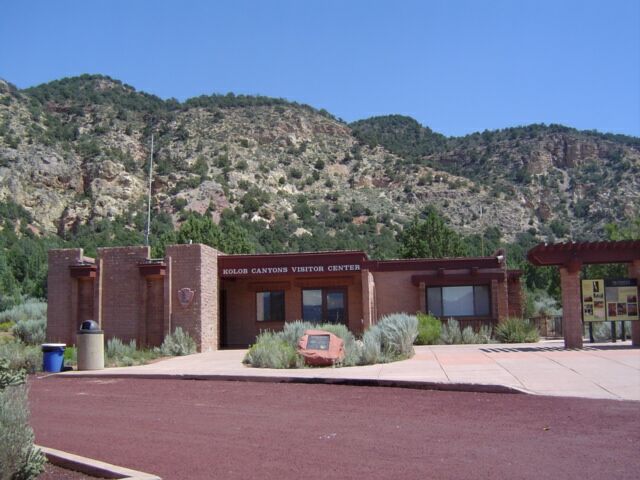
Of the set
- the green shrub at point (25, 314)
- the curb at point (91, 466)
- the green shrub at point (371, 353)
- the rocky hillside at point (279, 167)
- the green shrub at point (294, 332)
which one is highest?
the rocky hillside at point (279, 167)

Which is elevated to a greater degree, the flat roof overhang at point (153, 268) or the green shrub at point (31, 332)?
the flat roof overhang at point (153, 268)

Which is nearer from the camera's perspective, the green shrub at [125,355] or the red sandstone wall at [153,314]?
the green shrub at [125,355]

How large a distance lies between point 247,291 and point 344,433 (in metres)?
20.5

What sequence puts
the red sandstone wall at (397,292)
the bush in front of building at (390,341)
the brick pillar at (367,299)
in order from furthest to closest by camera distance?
1. the red sandstone wall at (397,292)
2. the brick pillar at (367,299)
3. the bush in front of building at (390,341)

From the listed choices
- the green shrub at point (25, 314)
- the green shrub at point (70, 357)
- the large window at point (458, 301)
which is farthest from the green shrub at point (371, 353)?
the green shrub at point (25, 314)

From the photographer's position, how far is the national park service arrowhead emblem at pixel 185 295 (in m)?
25.6

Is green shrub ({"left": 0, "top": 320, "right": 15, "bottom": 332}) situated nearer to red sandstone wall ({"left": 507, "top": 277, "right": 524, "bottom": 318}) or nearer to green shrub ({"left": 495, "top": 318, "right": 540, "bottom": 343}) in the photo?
green shrub ({"left": 495, "top": 318, "right": 540, "bottom": 343})

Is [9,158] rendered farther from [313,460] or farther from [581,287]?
[313,460]

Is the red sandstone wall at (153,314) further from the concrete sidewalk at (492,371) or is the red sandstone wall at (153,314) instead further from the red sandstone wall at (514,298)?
the red sandstone wall at (514,298)

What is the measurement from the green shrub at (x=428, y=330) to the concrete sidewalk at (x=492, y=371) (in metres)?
4.11

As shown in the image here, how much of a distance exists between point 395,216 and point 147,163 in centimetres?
2633

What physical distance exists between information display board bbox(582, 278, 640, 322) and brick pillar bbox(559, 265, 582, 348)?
0.71 m

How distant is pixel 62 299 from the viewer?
2711cm

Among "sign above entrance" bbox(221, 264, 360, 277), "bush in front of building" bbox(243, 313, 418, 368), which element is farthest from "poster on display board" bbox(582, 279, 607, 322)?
"sign above entrance" bbox(221, 264, 360, 277)
